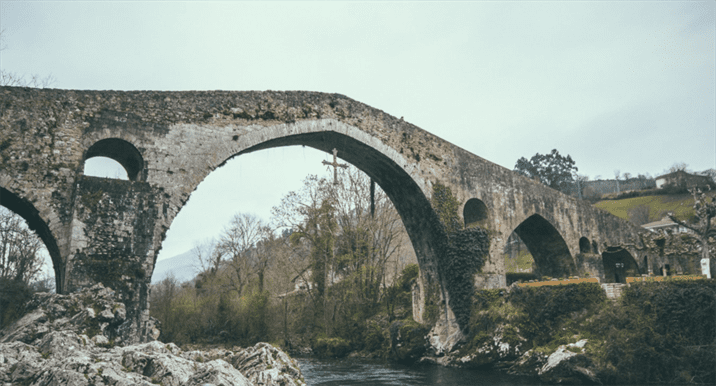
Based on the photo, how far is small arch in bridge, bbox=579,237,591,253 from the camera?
25353 mm

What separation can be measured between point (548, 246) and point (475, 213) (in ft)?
20.8

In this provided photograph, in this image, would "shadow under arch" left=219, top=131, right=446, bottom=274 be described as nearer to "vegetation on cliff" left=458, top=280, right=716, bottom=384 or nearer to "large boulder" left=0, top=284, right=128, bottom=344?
"vegetation on cliff" left=458, top=280, right=716, bottom=384

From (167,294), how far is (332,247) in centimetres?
775

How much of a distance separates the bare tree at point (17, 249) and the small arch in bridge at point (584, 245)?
969 inches

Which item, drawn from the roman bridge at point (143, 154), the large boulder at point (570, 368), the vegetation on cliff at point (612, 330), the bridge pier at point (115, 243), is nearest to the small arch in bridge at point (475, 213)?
the roman bridge at point (143, 154)

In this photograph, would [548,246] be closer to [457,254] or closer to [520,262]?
[457,254]

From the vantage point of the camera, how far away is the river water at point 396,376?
1419 centimetres

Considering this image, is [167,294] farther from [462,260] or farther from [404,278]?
[462,260]

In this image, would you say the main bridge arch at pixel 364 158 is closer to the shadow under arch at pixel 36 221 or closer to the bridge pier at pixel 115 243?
the bridge pier at pixel 115 243

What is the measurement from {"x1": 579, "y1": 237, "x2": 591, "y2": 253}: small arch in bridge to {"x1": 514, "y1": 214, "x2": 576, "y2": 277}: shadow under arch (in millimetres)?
1798


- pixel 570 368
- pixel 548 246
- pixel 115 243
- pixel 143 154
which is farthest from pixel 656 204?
pixel 115 243

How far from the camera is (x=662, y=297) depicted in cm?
1420

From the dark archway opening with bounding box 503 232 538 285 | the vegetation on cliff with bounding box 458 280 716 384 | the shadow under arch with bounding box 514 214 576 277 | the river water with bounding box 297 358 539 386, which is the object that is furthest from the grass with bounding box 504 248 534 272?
the river water with bounding box 297 358 539 386

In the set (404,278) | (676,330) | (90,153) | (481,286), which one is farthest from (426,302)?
(90,153)
